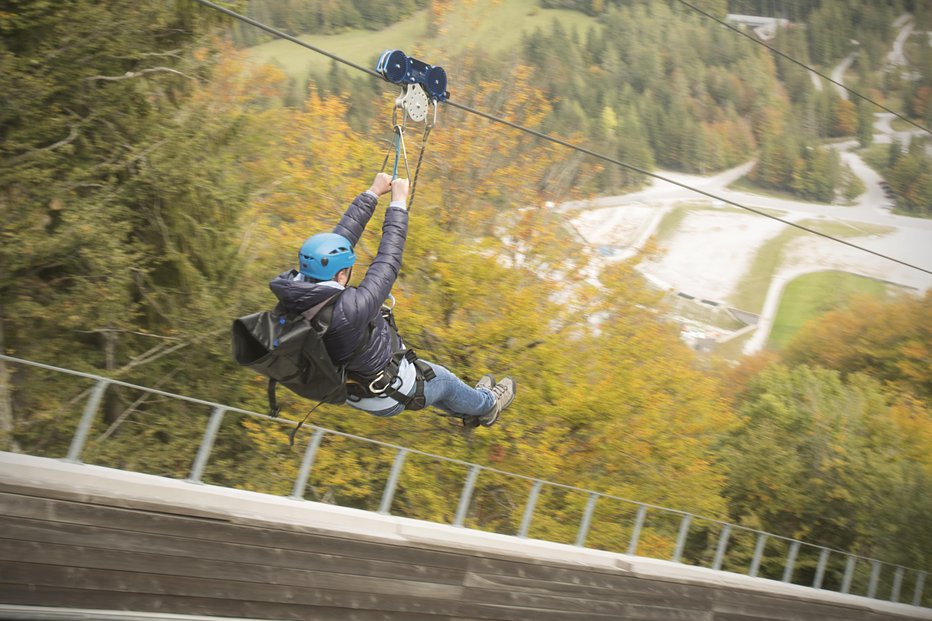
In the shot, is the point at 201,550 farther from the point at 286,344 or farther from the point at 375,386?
the point at 286,344

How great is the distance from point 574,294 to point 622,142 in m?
75.7

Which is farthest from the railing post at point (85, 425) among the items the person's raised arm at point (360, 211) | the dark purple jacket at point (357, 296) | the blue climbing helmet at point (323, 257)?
the person's raised arm at point (360, 211)

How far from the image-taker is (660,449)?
737 inches

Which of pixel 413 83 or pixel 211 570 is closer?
pixel 211 570

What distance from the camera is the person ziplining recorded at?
3.79 metres

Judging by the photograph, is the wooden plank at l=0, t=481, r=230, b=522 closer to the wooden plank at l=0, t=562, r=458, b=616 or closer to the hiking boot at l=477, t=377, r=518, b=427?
the wooden plank at l=0, t=562, r=458, b=616

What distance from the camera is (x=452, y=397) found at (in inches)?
207

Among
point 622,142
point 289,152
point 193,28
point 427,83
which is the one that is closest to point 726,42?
point 622,142

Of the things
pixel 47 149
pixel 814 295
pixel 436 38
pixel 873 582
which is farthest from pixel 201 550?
pixel 814 295

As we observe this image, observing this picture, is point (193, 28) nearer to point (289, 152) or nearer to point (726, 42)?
point (289, 152)

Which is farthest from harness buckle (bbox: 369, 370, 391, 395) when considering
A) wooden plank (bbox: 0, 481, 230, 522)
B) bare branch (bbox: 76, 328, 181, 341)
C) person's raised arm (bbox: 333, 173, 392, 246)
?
bare branch (bbox: 76, 328, 181, 341)

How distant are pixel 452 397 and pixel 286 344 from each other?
177cm

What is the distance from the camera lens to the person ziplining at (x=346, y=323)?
149 inches

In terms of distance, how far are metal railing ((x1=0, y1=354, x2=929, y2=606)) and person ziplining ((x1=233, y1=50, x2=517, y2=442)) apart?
1.77 ft
